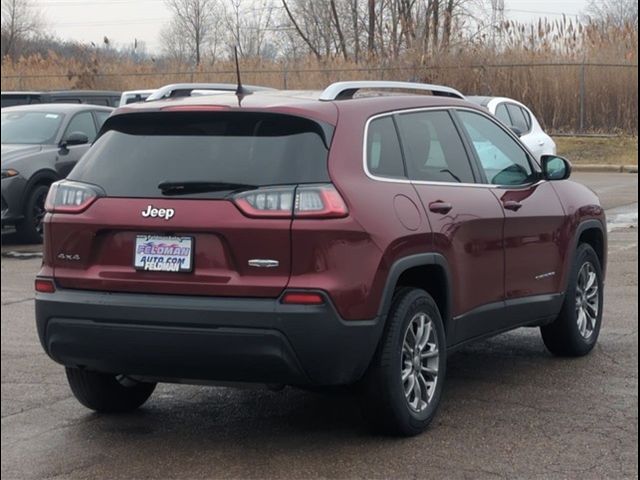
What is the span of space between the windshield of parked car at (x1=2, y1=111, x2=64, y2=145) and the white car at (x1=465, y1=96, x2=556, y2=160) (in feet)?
18.0

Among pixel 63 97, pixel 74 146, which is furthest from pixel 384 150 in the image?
pixel 63 97

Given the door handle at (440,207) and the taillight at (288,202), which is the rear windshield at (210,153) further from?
the door handle at (440,207)

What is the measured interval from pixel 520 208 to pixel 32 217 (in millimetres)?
8833

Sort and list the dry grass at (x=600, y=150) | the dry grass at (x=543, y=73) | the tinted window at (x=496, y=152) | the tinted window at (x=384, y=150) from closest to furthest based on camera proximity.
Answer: the tinted window at (x=384, y=150)
the tinted window at (x=496, y=152)
the dry grass at (x=600, y=150)
the dry grass at (x=543, y=73)

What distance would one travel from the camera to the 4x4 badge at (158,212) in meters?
5.53

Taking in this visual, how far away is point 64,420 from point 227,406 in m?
0.88

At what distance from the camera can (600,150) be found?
28797 millimetres

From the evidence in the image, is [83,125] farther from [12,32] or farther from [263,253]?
[12,32]

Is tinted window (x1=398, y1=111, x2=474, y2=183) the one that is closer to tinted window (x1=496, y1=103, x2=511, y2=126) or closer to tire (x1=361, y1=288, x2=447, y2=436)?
tire (x1=361, y1=288, x2=447, y2=436)

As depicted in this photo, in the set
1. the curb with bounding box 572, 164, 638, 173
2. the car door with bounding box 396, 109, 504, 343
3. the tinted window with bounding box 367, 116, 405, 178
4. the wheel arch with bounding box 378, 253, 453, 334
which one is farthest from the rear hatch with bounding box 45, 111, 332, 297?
the curb with bounding box 572, 164, 638, 173

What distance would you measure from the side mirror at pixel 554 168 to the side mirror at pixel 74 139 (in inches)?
348

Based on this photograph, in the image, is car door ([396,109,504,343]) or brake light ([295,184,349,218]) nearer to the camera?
brake light ([295,184,349,218])

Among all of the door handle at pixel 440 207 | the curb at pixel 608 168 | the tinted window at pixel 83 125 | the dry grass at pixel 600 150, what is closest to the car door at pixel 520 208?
the door handle at pixel 440 207

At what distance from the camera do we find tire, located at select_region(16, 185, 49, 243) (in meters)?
14.5
